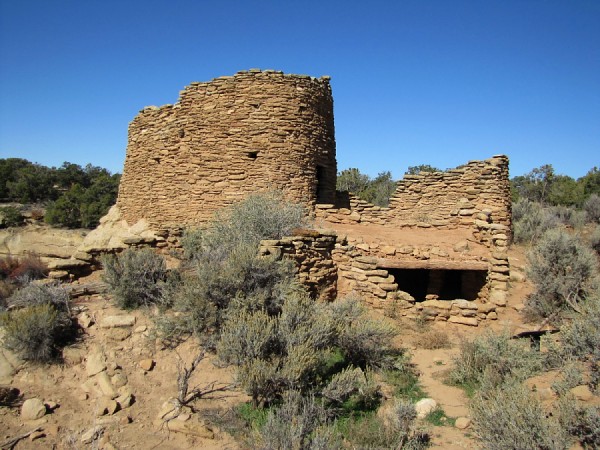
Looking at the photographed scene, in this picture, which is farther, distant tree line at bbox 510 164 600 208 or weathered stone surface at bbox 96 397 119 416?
distant tree line at bbox 510 164 600 208

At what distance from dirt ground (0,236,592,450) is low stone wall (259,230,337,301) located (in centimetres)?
164

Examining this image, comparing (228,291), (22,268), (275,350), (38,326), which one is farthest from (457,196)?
(22,268)

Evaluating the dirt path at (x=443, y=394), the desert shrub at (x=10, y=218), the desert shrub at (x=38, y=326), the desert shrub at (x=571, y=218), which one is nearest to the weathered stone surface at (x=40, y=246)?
the desert shrub at (x=38, y=326)

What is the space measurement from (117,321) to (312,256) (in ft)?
10.9

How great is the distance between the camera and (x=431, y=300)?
727 centimetres

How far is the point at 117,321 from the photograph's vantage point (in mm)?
5770

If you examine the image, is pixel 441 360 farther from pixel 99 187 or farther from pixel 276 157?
pixel 99 187

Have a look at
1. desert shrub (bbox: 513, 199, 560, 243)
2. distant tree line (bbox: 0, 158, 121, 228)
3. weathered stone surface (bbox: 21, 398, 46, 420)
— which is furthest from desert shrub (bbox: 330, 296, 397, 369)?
distant tree line (bbox: 0, 158, 121, 228)

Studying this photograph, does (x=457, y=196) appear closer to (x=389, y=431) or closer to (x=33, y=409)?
(x=389, y=431)

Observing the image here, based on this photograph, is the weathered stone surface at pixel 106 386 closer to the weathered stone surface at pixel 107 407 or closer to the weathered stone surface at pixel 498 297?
the weathered stone surface at pixel 107 407

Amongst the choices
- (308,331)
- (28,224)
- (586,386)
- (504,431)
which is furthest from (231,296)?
(28,224)

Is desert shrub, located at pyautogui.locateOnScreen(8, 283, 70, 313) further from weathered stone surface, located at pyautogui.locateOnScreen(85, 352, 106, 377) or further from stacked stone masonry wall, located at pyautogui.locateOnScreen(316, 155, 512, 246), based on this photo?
stacked stone masonry wall, located at pyautogui.locateOnScreen(316, 155, 512, 246)

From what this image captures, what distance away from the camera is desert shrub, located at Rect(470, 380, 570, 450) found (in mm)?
3014

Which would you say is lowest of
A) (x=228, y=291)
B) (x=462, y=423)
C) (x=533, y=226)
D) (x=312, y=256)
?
(x=462, y=423)
